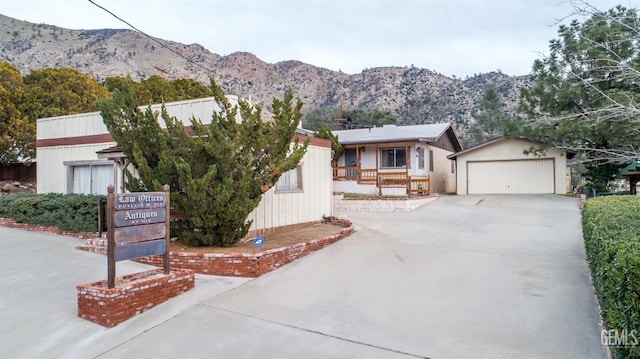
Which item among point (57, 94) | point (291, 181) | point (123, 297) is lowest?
point (123, 297)

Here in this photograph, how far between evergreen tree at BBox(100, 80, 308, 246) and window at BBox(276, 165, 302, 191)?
2440mm

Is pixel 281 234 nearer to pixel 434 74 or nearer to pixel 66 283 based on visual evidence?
pixel 66 283

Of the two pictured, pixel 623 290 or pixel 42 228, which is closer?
pixel 623 290

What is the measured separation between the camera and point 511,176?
68.4ft

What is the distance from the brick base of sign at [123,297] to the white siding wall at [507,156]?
19043 millimetres

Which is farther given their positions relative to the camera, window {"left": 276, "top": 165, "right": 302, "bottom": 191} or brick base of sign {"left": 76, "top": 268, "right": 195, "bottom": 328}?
window {"left": 276, "top": 165, "right": 302, "bottom": 191}

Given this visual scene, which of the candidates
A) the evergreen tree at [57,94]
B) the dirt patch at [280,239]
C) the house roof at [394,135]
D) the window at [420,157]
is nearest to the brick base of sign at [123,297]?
the dirt patch at [280,239]

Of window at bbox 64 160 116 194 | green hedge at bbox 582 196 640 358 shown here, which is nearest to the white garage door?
green hedge at bbox 582 196 640 358

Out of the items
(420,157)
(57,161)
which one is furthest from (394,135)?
(57,161)

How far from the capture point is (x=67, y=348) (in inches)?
181

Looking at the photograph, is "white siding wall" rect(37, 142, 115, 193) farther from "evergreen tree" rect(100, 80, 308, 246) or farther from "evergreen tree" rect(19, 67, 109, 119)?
"evergreen tree" rect(19, 67, 109, 119)

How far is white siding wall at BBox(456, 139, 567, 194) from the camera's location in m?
19.5

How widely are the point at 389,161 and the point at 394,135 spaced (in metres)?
1.73

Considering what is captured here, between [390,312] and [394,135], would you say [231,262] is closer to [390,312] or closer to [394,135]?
[390,312]
